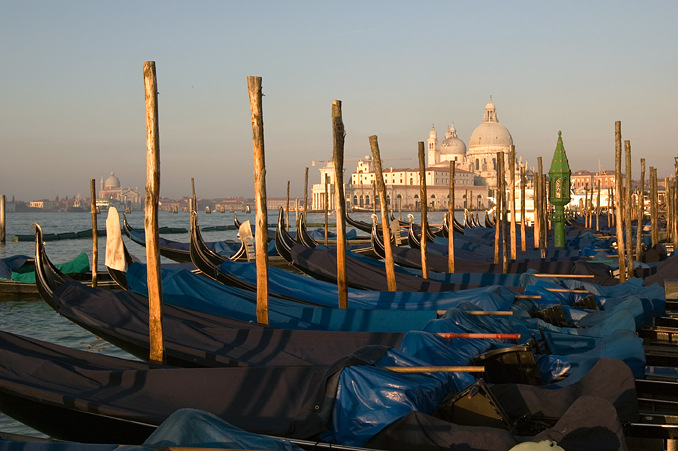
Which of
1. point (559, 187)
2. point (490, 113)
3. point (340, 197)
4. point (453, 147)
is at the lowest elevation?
point (340, 197)

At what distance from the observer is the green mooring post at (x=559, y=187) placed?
11969 millimetres

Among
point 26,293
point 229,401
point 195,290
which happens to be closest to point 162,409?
point 229,401

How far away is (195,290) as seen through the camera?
18.0 ft

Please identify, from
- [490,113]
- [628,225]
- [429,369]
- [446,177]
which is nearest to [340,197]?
[429,369]

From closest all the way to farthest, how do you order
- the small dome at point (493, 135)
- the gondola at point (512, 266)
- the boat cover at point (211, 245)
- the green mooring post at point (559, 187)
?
the gondola at point (512, 266)
the green mooring post at point (559, 187)
the boat cover at point (211, 245)
the small dome at point (493, 135)

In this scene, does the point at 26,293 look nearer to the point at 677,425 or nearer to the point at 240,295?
the point at 240,295

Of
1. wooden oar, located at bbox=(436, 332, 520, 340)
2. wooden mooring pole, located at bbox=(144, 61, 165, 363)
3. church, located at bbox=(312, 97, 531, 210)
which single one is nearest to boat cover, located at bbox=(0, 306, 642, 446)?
wooden oar, located at bbox=(436, 332, 520, 340)

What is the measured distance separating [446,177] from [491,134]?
22.3 ft

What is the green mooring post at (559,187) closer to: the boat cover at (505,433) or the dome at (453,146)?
the boat cover at (505,433)

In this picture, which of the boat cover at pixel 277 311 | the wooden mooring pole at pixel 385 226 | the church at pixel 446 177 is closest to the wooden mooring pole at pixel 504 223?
the wooden mooring pole at pixel 385 226

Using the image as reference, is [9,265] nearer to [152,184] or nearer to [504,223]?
[504,223]

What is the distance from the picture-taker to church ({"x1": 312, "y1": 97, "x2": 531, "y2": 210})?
2731 inches

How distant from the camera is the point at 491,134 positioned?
76.1 m

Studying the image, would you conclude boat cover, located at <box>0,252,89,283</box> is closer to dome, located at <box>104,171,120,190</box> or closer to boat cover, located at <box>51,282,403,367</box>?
boat cover, located at <box>51,282,403,367</box>
